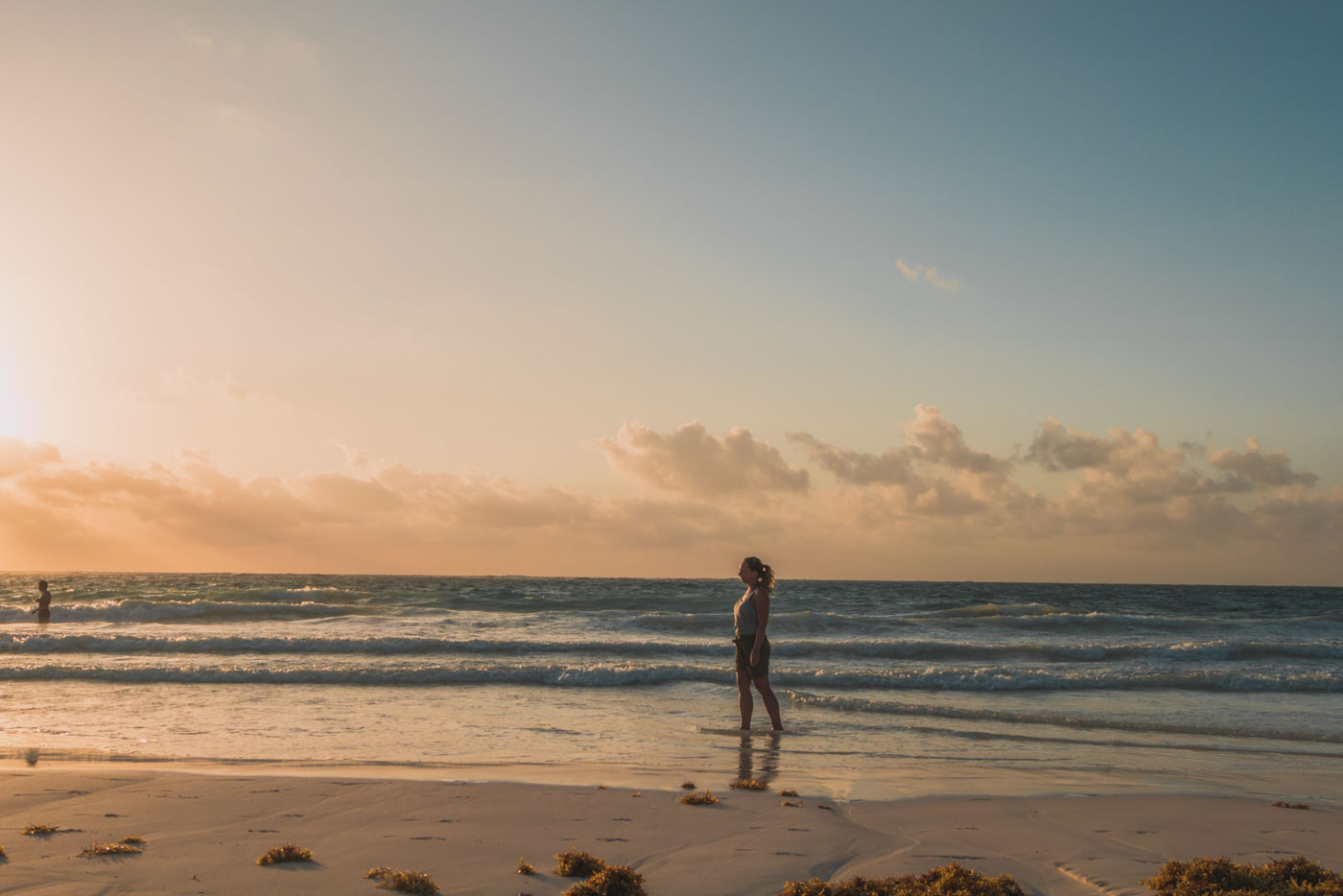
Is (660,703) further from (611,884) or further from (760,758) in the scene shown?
(611,884)

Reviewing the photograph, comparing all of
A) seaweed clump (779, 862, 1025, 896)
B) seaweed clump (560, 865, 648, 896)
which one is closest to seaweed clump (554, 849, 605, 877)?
seaweed clump (560, 865, 648, 896)

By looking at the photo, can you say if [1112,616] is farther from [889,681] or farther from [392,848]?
[392,848]

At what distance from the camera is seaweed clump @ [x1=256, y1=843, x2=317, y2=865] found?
5.43 metres

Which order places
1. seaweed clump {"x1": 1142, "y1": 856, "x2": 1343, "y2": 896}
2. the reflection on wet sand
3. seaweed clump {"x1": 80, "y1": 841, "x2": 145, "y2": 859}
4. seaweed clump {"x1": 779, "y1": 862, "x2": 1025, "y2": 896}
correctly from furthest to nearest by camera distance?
the reflection on wet sand, seaweed clump {"x1": 80, "y1": 841, "x2": 145, "y2": 859}, seaweed clump {"x1": 1142, "y1": 856, "x2": 1343, "y2": 896}, seaweed clump {"x1": 779, "y1": 862, "x2": 1025, "y2": 896}

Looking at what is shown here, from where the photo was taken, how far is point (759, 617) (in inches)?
428

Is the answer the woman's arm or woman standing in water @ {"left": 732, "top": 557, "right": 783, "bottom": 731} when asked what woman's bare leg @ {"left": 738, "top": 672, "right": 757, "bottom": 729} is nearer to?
woman standing in water @ {"left": 732, "top": 557, "right": 783, "bottom": 731}

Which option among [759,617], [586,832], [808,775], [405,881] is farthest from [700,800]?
[759,617]

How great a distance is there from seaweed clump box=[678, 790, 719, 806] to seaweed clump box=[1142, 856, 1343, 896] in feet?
11.0

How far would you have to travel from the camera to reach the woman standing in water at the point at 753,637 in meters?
10.9

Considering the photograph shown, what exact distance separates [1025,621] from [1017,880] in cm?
2990

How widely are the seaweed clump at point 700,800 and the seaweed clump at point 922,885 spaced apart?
2.24 metres

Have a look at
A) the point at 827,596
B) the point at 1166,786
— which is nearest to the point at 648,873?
the point at 1166,786

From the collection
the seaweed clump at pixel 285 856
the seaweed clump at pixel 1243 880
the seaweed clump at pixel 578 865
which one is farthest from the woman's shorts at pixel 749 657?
the seaweed clump at pixel 285 856

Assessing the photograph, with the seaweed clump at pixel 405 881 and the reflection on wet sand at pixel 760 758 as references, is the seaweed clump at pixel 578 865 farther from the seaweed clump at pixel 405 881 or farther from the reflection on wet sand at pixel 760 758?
the reflection on wet sand at pixel 760 758
